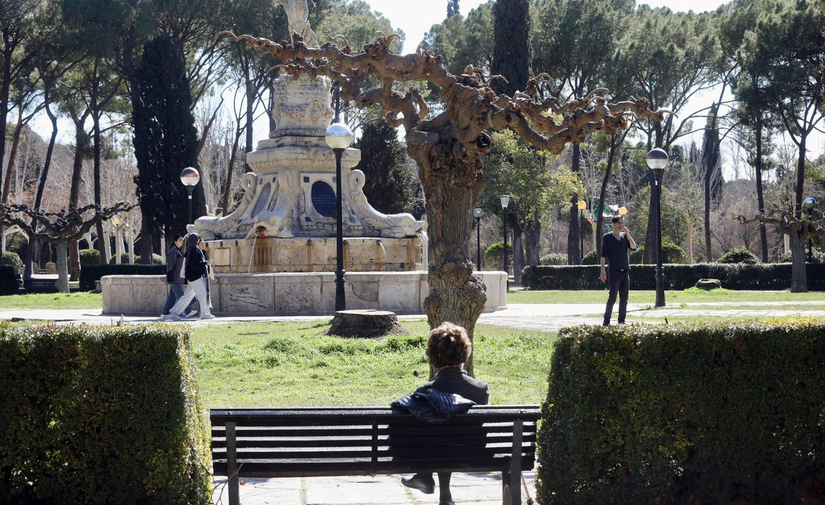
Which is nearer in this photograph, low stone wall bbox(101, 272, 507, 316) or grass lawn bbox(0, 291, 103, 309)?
low stone wall bbox(101, 272, 507, 316)

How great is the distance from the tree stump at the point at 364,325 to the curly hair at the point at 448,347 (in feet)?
21.9

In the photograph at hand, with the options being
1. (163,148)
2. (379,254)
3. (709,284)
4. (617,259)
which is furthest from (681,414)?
(163,148)

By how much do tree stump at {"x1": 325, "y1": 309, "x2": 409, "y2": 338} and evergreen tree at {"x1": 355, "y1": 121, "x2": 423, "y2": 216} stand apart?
29.1 metres

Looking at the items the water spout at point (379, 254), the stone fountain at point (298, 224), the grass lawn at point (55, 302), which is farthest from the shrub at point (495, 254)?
the water spout at point (379, 254)

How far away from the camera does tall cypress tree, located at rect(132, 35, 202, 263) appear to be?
35.7m

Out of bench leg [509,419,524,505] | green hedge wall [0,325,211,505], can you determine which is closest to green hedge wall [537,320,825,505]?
bench leg [509,419,524,505]

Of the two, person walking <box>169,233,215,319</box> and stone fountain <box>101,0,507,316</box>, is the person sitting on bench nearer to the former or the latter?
person walking <box>169,233,215,319</box>

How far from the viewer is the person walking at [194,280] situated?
1406 cm

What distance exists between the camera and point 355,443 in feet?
14.0

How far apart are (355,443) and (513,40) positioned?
115 ft

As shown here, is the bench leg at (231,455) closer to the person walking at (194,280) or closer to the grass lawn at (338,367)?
the grass lawn at (338,367)

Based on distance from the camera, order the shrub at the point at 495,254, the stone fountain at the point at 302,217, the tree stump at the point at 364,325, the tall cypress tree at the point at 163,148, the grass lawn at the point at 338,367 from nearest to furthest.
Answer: the grass lawn at the point at 338,367, the tree stump at the point at 364,325, the stone fountain at the point at 302,217, the tall cypress tree at the point at 163,148, the shrub at the point at 495,254

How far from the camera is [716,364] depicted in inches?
167

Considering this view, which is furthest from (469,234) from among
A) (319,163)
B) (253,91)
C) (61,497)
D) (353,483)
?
(253,91)
